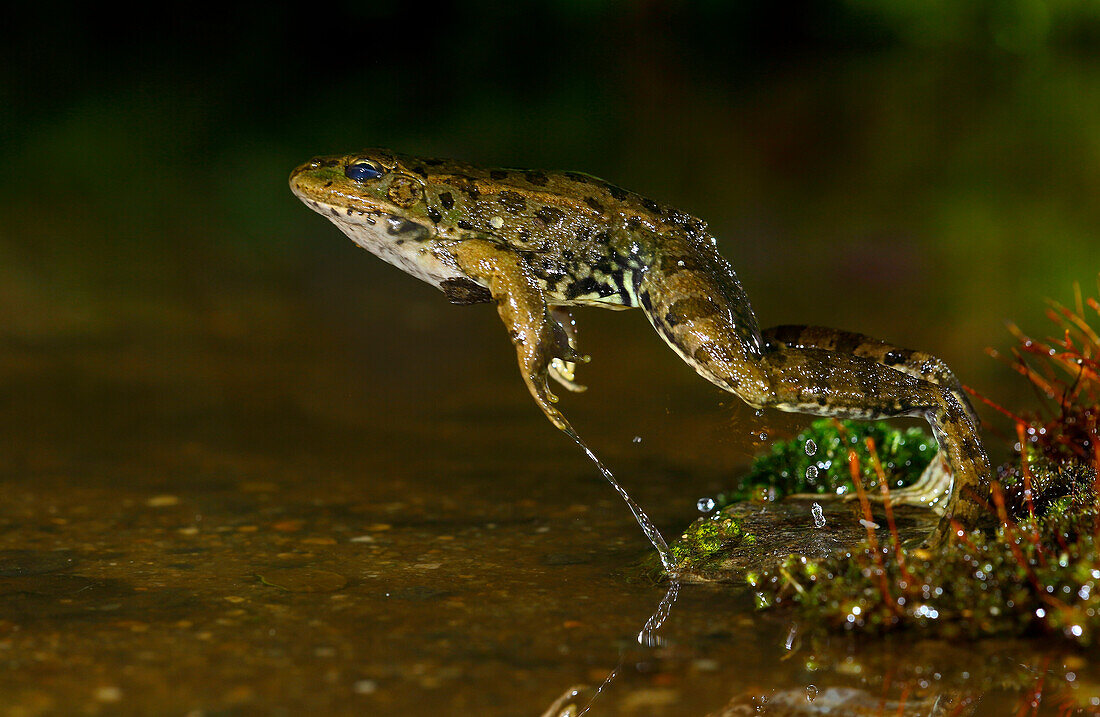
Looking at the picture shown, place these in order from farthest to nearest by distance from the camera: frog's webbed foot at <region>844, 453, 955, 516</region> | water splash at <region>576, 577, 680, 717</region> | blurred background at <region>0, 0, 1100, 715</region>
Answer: frog's webbed foot at <region>844, 453, 955, 516</region> < blurred background at <region>0, 0, 1100, 715</region> < water splash at <region>576, 577, 680, 717</region>

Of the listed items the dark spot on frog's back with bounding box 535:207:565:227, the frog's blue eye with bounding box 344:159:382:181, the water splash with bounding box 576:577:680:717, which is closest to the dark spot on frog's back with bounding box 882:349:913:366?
the water splash with bounding box 576:577:680:717

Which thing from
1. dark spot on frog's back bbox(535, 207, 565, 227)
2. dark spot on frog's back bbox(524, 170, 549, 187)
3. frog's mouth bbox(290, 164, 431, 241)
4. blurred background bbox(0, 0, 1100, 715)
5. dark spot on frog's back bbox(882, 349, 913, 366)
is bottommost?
blurred background bbox(0, 0, 1100, 715)

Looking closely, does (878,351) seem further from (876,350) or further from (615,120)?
(615,120)

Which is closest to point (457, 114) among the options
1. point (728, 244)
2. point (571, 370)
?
point (728, 244)

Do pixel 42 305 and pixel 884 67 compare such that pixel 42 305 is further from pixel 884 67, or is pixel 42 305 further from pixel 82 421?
pixel 884 67

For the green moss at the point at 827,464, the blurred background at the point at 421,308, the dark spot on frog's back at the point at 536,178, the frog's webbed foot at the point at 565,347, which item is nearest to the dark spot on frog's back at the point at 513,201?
the dark spot on frog's back at the point at 536,178

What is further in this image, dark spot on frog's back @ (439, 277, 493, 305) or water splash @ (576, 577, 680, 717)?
dark spot on frog's back @ (439, 277, 493, 305)

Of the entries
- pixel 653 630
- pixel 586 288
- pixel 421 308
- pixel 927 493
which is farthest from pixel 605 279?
pixel 421 308

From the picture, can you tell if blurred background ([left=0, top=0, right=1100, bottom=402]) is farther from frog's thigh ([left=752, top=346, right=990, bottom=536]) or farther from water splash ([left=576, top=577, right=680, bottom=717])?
water splash ([left=576, top=577, right=680, bottom=717])
